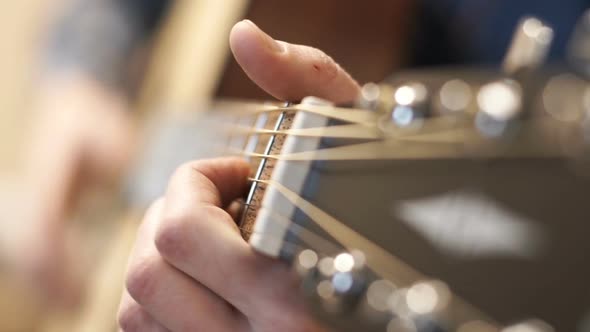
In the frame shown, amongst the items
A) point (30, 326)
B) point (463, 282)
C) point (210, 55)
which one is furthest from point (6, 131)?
point (463, 282)

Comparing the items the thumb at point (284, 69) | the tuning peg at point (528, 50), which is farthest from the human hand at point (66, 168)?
the tuning peg at point (528, 50)

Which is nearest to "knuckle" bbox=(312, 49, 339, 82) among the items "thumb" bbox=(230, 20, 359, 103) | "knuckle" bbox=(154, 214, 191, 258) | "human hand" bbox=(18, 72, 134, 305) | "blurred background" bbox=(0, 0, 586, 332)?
"thumb" bbox=(230, 20, 359, 103)

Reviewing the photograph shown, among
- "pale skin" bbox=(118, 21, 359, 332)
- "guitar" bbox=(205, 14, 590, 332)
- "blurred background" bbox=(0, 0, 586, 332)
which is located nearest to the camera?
"guitar" bbox=(205, 14, 590, 332)

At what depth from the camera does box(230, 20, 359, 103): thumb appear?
1.59 feet

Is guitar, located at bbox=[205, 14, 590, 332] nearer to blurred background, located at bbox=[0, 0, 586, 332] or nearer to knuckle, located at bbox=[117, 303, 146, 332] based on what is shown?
knuckle, located at bbox=[117, 303, 146, 332]

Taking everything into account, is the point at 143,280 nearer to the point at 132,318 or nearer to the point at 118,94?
the point at 132,318

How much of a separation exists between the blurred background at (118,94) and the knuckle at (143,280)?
0.54 metres

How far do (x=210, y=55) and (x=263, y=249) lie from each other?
81 cm

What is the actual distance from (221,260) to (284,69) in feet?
0.45

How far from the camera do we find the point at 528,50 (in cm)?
32

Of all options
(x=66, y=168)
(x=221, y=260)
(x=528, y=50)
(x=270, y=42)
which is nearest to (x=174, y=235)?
(x=221, y=260)

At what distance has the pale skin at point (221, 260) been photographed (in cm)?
43

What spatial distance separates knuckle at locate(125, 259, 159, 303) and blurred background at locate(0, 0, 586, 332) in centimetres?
54

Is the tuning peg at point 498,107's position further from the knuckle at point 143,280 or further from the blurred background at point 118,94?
the blurred background at point 118,94
